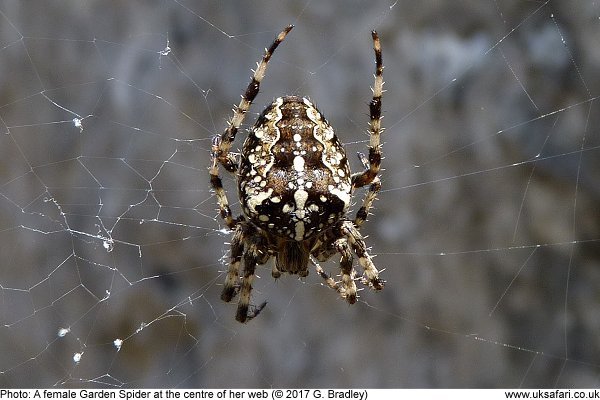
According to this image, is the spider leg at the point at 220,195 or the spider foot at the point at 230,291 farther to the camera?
the spider foot at the point at 230,291

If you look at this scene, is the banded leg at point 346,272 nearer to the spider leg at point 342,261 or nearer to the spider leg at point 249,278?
the spider leg at point 342,261

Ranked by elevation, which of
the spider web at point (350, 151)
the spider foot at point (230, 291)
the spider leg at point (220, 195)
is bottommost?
the spider foot at point (230, 291)

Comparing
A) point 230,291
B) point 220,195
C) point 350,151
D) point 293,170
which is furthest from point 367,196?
point 350,151

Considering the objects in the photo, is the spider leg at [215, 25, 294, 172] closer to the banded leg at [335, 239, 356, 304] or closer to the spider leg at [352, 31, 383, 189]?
the spider leg at [352, 31, 383, 189]

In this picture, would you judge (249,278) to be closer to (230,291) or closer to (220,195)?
(230,291)

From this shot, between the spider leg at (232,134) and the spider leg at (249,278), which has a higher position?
the spider leg at (232,134)

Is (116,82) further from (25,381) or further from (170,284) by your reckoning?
(25,381)

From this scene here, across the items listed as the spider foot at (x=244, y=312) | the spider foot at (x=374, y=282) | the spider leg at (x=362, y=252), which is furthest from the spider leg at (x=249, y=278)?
the spider foot at (x=374, y=282)
